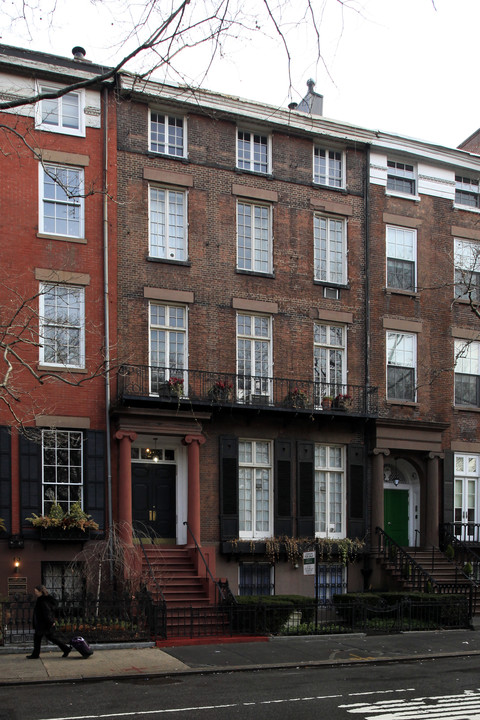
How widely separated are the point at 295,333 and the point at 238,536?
624 centimetres

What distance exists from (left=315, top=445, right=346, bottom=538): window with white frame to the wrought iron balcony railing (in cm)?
142

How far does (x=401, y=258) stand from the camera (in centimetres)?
2788

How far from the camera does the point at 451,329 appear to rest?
28312 millimetres

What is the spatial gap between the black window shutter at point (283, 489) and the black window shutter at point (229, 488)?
1.32 metres

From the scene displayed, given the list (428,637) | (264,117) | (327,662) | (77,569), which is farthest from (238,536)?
(264,117)

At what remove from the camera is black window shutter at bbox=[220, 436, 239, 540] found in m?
24.0

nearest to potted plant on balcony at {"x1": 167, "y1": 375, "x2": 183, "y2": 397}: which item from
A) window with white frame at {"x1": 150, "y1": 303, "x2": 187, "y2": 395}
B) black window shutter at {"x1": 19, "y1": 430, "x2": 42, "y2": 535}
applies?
window with white frame at {"x1": 150, "y1": 303, "x2": 187, "y2": 395}

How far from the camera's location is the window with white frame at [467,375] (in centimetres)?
2848

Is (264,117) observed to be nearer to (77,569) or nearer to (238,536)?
(238,536)

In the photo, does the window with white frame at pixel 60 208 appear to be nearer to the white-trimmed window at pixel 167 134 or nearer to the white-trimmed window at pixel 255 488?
the white-trimmed window at pixel 167 134

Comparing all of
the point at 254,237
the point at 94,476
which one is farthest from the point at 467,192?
the point at 94,476

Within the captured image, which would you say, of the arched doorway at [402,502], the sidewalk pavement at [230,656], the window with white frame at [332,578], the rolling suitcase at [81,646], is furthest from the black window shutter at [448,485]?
the rolling suitcase at [81,646]

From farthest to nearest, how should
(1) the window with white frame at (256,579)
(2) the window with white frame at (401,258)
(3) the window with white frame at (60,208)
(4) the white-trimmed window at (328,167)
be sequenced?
(2) the window with white frame at (401,258) → (4) the white-trimmed window at (328,167) → (1) the window with white frame at (256,579) → (3) the window with white frame at (60,208)

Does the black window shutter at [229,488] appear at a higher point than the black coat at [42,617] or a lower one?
higher
